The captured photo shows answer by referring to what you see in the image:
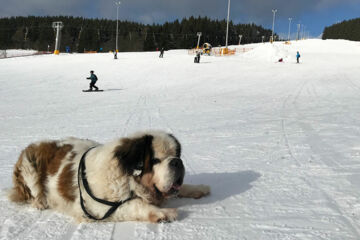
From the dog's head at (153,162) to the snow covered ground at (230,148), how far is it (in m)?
0.46

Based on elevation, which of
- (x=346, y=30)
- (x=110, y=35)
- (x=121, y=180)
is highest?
(x=346, y=30)

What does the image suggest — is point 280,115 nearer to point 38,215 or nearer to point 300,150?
point 300,150

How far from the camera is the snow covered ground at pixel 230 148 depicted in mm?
3248

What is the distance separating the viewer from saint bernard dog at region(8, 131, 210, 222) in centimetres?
322

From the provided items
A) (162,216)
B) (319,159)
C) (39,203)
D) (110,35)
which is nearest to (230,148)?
(319,159)

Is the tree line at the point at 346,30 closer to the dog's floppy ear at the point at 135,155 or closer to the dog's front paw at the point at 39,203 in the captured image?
the dog's floppy ear at the point at 135,155

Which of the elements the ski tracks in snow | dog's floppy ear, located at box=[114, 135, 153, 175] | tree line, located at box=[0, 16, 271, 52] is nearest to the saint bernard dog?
dog's floppy ear, located at box=[114, 135, 153, 175]

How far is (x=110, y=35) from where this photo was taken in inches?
5108

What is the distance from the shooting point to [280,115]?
1089 cm

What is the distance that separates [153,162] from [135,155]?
21cm

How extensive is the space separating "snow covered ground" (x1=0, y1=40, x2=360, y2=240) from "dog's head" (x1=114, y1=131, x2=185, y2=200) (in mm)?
462

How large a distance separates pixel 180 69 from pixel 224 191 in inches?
1077

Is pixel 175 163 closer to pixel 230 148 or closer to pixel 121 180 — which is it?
pixel 121 180

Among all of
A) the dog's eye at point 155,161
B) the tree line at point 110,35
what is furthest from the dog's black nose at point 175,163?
the tree line at point 110,35
